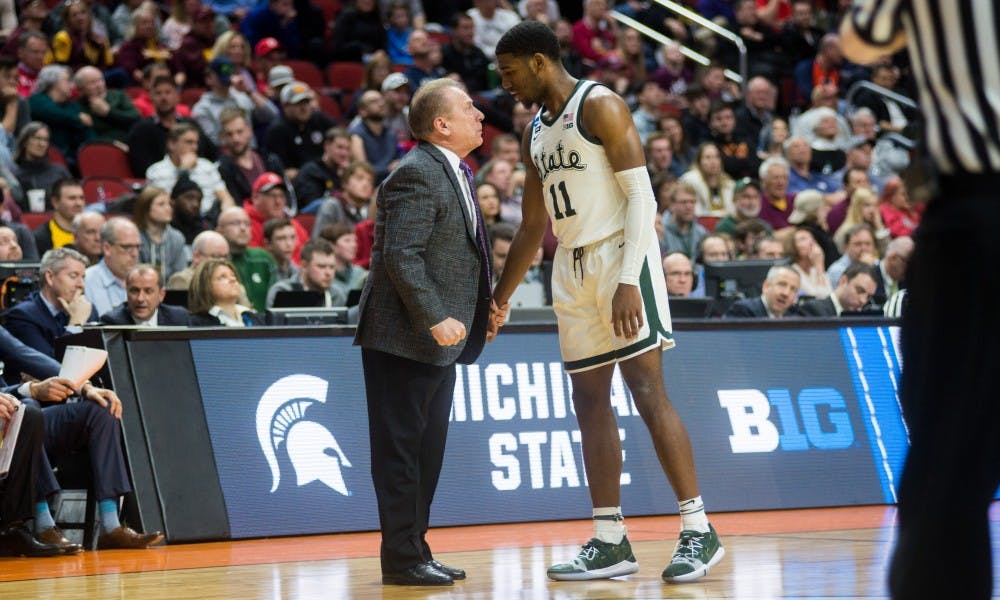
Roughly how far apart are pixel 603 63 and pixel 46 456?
12179mm

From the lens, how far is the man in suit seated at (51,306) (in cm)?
812

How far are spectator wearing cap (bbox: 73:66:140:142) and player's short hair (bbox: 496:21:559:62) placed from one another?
29.2ft

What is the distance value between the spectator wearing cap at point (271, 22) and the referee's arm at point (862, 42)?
46.6 feet

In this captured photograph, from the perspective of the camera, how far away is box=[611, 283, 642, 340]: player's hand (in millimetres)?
5520

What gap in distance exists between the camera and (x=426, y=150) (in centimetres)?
581

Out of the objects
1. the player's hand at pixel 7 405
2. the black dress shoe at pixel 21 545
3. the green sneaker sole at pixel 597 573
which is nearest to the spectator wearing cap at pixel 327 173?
the black dress shoe at pixel 21 545

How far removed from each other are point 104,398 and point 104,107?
733 centimetres

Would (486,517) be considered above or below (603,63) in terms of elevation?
below

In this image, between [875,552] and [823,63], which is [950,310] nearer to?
[875,552]

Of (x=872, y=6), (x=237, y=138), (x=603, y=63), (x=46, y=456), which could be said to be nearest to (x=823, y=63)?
(x=603, y=63)

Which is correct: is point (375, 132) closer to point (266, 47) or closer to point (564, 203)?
point (266, 47)

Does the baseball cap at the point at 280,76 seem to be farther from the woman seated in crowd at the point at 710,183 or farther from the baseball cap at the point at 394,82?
the woman seated in crowd at the point at 710,183

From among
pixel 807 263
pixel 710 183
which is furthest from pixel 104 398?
pixel 710 183

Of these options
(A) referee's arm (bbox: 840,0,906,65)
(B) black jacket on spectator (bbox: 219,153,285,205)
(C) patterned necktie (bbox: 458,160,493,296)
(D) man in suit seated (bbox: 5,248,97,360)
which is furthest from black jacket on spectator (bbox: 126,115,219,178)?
(A) referee's arm (bbox: 840,0,906,65)
